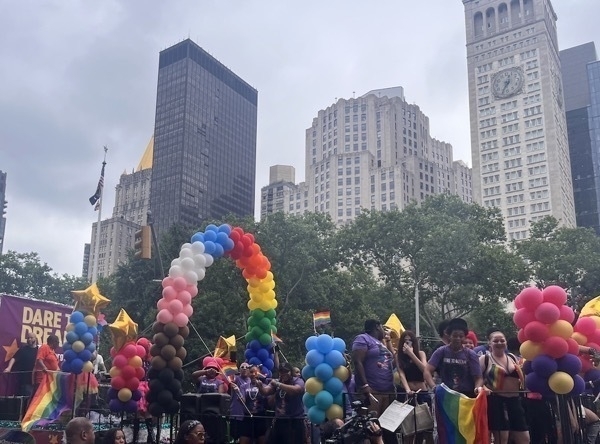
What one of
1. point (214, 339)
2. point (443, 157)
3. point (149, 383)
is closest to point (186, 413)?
point (149, 383)

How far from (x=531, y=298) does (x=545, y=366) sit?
0.85m

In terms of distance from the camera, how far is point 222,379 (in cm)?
1084

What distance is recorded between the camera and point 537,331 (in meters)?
7.35

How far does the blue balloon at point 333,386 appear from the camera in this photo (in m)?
8.70

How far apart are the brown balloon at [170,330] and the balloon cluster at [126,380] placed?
123 centimetres

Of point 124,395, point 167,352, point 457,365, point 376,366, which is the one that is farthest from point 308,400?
point 124,395

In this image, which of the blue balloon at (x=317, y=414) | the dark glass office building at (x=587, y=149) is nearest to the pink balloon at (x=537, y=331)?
the blue balloon at (x=317, y=414)

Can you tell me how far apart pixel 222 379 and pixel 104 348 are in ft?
92.9

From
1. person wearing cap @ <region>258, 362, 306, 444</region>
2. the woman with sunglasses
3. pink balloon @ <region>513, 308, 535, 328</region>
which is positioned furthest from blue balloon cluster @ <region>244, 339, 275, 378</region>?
the woman with sunglasses

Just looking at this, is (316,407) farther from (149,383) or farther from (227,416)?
(149,383)

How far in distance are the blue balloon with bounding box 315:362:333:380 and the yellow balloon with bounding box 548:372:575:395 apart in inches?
118

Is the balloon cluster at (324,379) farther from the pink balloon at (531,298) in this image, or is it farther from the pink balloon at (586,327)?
the pink balloon at (586,327)

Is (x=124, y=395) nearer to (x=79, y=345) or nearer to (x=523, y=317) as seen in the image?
(x=79, y=345)

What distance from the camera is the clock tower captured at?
99.4 meters
